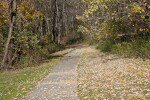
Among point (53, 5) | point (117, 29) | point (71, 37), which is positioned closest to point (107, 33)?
point (117, 29)

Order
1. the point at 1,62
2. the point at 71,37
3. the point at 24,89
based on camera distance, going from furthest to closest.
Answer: the point at 71,37
the point at 1,62
the point at 24,89

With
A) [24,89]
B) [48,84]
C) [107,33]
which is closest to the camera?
[24,89]

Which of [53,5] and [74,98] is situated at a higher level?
[53,5]

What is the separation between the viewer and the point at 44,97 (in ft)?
25.7

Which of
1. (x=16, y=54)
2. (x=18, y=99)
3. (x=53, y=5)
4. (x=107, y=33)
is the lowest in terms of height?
(x=18, y=99)

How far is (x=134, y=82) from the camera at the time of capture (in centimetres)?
792

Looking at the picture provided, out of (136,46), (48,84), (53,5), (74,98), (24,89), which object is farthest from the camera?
(53,5)

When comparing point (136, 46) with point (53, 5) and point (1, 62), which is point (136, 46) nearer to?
point (1, 62)

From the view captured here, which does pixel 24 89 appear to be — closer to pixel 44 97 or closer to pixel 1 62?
pixel 44 97

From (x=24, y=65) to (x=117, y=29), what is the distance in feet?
30.4

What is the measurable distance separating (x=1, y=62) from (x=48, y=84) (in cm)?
782

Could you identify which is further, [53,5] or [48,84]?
[53,5]

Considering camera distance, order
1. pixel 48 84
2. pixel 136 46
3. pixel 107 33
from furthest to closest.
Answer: pixel 107 33, pixel 136 46, pixel 48 84

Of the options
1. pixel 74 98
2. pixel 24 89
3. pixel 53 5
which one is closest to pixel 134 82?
pixel 74 98
